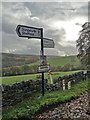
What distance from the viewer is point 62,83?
11.9m

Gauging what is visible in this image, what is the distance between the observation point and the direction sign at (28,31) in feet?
29.7

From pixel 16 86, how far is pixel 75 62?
5.25 m

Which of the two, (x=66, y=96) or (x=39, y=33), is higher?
(x=39, y=33)

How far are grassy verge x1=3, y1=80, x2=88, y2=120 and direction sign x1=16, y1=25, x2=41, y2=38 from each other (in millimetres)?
2026

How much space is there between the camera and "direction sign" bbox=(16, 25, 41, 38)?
9.06 metres

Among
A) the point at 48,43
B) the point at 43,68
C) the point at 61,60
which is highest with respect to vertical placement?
the point at 48,43

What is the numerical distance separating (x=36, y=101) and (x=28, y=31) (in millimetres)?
2223

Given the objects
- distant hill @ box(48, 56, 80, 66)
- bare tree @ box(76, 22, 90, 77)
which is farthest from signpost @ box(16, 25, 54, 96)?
bare tree @ box(76, 22, 90, 77)

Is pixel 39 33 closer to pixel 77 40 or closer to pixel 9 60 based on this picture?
pixel 9 60

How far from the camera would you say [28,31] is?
31.1 ft

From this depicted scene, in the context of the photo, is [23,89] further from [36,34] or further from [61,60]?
[61,60]

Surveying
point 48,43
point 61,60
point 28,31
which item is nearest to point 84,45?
point 61,60

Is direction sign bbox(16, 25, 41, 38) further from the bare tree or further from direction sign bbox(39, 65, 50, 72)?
the bare tree

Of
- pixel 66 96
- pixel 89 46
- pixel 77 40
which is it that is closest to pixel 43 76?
pixel 66 96
